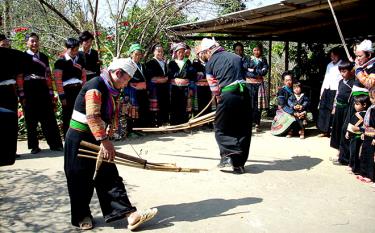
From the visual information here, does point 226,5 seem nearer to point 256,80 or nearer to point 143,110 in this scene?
point 256,80

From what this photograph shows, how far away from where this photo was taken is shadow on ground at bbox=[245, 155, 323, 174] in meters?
5.79

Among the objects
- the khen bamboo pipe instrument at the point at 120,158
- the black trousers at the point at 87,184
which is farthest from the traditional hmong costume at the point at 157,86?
the black trousers at the point at 87,184

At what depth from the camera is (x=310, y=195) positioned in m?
4.63

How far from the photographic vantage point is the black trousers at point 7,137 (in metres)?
3.34

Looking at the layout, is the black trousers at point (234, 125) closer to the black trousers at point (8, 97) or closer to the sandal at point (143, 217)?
the sandal at point (143, 217)

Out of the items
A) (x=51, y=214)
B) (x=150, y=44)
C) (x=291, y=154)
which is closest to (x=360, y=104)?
(x=291, y=154)

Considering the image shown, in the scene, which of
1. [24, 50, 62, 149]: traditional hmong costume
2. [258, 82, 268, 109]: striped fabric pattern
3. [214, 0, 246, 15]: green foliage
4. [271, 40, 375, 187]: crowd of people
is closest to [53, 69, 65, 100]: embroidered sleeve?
[24, 50, 62, 149]: traditional hmong costume

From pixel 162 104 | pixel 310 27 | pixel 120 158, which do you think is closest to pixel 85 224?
pixel 120 158

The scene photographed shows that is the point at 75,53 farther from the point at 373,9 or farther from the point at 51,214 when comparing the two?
the point at 373,9

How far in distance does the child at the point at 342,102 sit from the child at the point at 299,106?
5.26 feet

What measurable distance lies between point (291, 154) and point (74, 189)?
420cm

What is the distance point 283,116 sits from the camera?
8320 millimetres

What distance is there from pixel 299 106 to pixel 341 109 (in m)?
1.81

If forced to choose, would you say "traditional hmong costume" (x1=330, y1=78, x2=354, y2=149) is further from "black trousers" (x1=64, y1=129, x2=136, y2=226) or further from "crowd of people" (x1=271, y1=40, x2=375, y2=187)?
"black trousers" (x1=64, y1=129, x2=136, y2=226)
